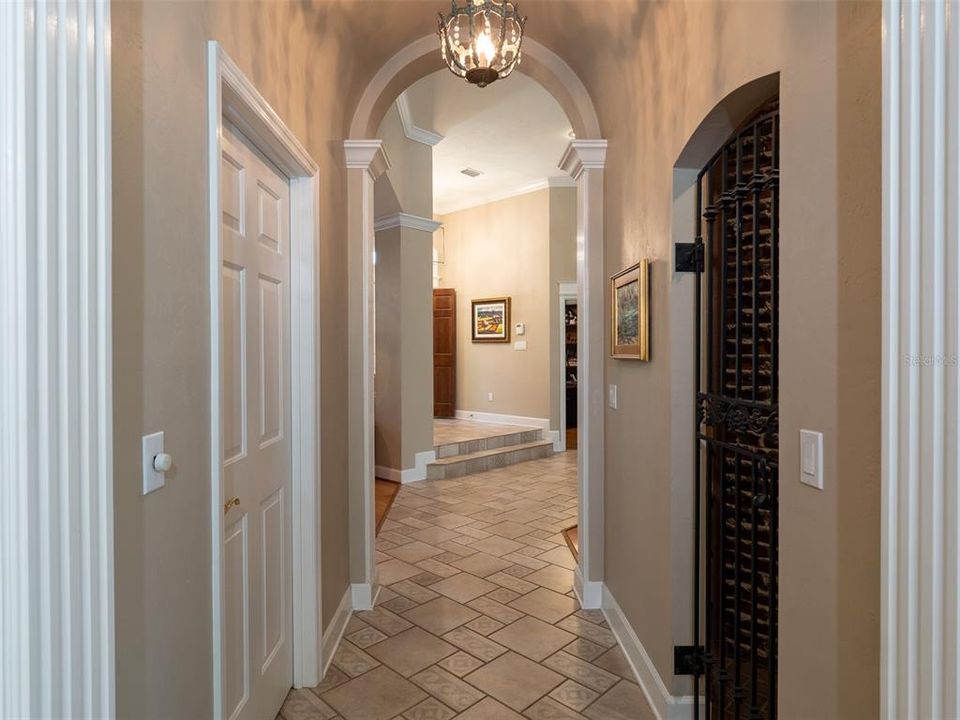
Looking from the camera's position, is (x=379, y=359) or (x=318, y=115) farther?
(x=379, y=359)

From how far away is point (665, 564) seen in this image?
2121 millimetres

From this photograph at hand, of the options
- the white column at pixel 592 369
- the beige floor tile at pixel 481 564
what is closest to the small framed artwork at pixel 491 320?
the beige floor tile at pixel 481 564

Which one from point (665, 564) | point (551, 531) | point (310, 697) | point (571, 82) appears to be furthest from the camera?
point (551, 531)

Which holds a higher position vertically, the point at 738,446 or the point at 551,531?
the point at 738,446

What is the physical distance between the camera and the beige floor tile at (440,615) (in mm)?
2886

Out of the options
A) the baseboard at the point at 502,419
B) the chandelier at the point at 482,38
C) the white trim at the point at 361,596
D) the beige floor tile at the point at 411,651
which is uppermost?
the chandelier at the point at 482,38

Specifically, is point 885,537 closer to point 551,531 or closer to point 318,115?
point 318,115

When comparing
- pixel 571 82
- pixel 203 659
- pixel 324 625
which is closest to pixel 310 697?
pixel 324 625

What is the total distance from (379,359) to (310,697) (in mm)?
4177

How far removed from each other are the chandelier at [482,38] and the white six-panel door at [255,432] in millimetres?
735

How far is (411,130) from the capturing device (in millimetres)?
5879

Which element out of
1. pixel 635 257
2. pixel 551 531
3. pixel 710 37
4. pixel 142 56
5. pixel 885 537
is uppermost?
pixel 710 37

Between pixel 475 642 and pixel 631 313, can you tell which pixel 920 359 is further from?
pixel 475 642

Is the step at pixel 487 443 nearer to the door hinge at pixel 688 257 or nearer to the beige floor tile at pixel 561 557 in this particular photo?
the beige floor tile at pixel 561 557
